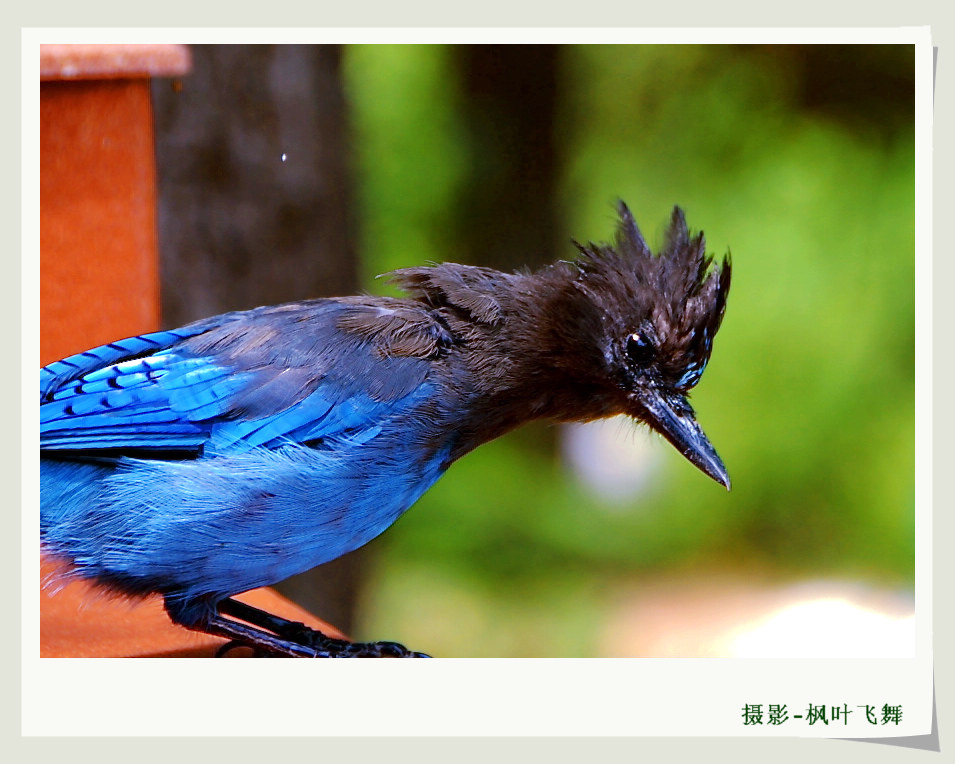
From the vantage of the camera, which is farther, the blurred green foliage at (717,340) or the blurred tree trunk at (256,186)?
the blurred green foliage at (717,340)

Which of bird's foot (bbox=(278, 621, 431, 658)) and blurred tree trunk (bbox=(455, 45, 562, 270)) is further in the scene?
blurred tree trunk (bbox=(455, 45, 562, 270))

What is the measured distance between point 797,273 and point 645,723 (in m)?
2.76

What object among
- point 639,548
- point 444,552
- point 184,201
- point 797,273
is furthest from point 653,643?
point 184,201

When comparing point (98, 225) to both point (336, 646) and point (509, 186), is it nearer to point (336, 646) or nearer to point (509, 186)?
point (336, 646)

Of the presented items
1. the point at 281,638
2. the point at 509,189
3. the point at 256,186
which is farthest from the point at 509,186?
the point at 281,638

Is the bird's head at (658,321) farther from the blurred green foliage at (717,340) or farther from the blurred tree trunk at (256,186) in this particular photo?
the blurred green foliage at (717,340)

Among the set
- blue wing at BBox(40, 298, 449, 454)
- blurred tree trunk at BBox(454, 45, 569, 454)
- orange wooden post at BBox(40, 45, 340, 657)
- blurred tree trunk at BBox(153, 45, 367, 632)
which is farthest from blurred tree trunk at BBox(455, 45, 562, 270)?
blue wing at BBox(40, 298, 449, 454)

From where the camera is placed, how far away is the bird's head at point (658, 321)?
305 centimetres

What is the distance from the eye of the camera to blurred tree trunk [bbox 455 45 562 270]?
493 centimetres

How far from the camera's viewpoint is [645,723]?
314 cm

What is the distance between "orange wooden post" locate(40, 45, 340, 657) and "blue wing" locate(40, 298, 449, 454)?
409 mm

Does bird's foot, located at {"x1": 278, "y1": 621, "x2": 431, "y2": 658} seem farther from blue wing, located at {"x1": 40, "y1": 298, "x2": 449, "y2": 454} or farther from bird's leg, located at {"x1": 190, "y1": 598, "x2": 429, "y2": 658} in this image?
blue wing, located at {"x1": 40, "y1": 298, "x2": 449, "y2": 454}

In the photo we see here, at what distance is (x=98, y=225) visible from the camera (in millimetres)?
3615

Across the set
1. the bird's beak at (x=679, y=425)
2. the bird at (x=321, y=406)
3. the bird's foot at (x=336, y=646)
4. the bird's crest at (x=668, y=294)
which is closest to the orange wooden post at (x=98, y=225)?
the bird's foot at (x=336, y=646)
